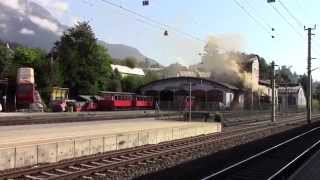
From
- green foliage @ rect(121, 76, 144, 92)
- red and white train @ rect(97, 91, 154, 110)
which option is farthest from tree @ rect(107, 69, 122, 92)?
red and white train @ rect(97, 91, 154, 110)

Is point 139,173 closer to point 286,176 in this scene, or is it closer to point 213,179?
point 213,179

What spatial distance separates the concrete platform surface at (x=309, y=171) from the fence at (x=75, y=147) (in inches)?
306

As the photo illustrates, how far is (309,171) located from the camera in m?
18.3

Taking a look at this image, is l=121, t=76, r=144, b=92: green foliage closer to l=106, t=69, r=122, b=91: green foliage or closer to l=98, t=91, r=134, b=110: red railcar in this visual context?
l=106, t=69, r=122, b=91: green foliage

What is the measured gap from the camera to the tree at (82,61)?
97062 millimetres

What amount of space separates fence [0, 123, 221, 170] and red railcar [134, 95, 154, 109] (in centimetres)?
5100

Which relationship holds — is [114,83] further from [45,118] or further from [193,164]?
[193,164]

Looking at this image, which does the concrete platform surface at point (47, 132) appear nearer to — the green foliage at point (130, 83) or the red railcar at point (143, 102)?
the red railcar at point (143, 102)

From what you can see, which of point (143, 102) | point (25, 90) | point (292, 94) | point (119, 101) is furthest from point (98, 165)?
point (292, 94)

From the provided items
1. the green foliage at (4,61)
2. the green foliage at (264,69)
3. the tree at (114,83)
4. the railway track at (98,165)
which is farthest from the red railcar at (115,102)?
the green foliage at (264,69)

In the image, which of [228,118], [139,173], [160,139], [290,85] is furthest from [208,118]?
[290,85]

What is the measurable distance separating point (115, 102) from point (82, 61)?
25.6m

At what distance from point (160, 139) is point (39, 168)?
14.2 metres

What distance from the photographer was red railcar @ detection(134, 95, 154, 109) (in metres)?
84.2
